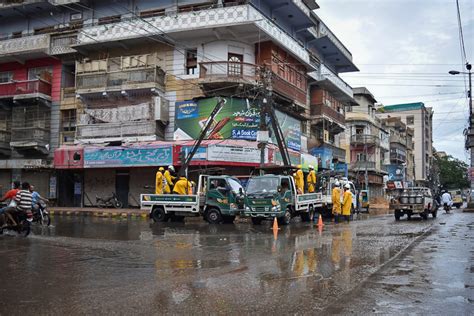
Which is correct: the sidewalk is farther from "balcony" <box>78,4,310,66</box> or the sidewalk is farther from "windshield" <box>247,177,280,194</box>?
"balcony" <box>78,4,310,66</box>

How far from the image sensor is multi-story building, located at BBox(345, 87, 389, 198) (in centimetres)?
5703

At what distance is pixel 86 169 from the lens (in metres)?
30.5

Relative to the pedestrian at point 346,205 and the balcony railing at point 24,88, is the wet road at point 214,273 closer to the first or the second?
the pedestrian at point 346,205

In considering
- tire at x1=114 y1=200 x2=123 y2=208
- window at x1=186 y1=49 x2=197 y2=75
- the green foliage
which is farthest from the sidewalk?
the green foliage

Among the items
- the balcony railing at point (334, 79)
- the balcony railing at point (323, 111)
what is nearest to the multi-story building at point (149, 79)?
the balcony railing at point (334, 79)

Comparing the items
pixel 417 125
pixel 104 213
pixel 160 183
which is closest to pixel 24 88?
pixel 104 213

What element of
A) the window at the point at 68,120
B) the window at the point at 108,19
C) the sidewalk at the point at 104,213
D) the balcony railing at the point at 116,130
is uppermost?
the window at the point at 108,19

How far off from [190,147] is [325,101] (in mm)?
15890

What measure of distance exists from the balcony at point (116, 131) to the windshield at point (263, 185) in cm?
1033

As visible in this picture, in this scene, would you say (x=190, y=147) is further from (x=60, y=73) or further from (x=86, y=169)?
(x=60, y=73)

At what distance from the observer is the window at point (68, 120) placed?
3136 centimetres

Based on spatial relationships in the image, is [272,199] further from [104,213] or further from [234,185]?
[104,213]

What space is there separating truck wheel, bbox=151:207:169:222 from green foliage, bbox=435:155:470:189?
8923 centimetres

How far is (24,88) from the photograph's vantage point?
3136cm
